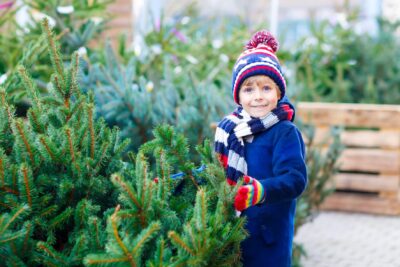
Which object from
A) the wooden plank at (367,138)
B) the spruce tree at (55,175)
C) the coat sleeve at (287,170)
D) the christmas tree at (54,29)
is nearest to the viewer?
the spruce tree at (55,175)

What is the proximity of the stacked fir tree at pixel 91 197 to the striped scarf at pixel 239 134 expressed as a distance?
111mm

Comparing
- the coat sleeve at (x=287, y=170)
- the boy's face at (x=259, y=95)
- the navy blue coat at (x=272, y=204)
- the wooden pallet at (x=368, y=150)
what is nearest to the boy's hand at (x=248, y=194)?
the coat sleeve at (x=287, y=170)

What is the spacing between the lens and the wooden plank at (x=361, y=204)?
21.3 ft

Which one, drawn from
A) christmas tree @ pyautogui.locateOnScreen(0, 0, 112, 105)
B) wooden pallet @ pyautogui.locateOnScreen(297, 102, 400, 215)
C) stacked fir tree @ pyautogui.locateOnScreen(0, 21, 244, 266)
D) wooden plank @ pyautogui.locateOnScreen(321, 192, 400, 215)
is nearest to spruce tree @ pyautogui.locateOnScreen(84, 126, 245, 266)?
stacked fir tree @ pyautogui.locateOnScreen(0, 21, 244, 266)

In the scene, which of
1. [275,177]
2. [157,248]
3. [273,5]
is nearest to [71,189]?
[157,248]

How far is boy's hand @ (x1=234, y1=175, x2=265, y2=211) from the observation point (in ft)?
6.82

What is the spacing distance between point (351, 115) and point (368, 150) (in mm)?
413

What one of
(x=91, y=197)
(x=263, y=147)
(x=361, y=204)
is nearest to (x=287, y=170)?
(x=263, y=147)

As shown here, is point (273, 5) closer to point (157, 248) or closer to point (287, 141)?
point (287, 141)

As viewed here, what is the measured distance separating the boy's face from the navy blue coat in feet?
0.27

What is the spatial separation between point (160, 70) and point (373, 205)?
9.19ft

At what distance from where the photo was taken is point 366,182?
255 inches

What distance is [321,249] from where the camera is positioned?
5238 mm

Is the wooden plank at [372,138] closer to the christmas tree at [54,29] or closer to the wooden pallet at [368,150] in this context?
the wooden pallet at [368,150]
